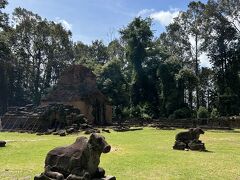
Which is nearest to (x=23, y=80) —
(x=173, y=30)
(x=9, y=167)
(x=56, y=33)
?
(x=56, y=33)

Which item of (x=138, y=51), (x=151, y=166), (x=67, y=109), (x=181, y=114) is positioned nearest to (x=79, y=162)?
(x=151, y=166)

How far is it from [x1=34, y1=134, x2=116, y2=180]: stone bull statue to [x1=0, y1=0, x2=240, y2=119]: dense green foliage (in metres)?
31.3

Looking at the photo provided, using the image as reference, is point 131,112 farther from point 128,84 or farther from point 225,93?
point 225,93

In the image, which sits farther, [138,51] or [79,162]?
[138,51]

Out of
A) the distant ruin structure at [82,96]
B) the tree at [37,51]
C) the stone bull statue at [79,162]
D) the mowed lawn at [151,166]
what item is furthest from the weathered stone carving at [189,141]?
the tree at [37,51]

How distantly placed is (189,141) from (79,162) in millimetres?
12420

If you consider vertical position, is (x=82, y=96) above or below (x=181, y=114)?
above

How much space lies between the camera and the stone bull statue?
11.0 m

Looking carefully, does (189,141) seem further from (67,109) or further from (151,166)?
(67,109)

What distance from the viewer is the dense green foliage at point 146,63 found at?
55.9 metres

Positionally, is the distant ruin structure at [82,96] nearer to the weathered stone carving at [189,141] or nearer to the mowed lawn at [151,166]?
the weathered stone carving at [189,141]

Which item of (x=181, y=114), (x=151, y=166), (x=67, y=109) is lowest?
(x=151, y=166)

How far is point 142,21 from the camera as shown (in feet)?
219

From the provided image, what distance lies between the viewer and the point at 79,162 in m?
11.0
